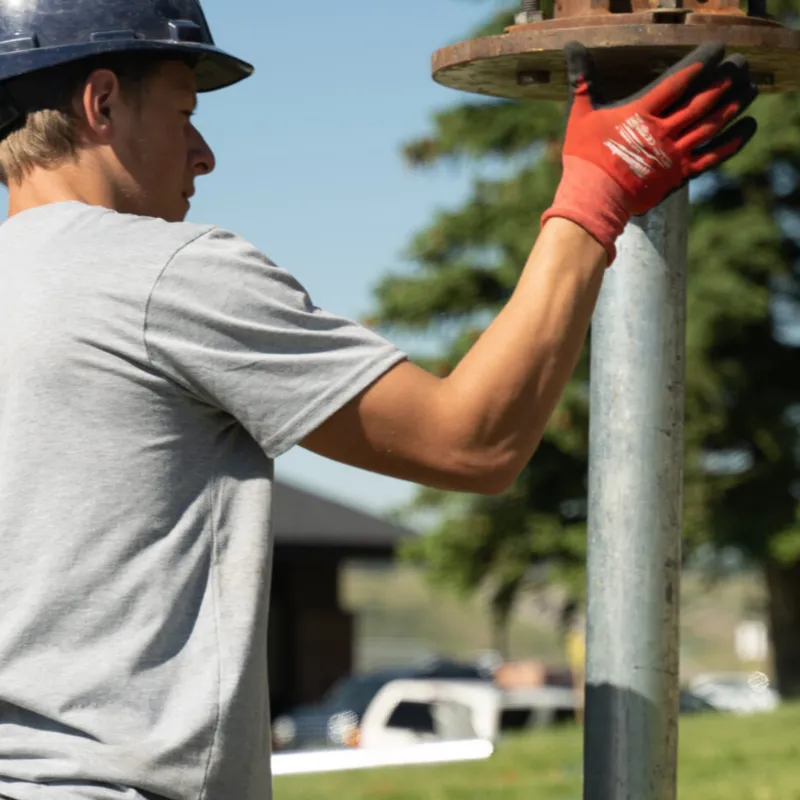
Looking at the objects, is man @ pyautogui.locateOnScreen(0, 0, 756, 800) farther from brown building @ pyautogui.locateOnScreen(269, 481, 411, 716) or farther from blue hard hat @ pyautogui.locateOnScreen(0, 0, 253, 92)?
brown building @ pyautogui.locateOnScreen(269, 481, 411, 716)

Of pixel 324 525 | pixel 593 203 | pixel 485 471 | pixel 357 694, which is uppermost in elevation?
pixel 593 203

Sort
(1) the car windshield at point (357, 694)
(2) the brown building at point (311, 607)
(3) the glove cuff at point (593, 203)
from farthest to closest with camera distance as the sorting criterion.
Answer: (2) the brown building at point (311, 607)
(1) the car windshield at point (357, 694)
(3) the glove cuff at point (593, 203)

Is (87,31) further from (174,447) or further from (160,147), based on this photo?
(174,447)

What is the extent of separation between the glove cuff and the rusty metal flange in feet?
0.94

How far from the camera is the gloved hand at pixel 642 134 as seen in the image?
215 centimetres

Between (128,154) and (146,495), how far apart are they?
49 cm

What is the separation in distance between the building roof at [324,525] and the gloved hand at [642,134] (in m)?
31.3

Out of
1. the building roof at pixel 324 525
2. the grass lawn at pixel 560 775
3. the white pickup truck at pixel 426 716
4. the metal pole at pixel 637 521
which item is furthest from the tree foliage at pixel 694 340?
the metal pole at pixel 637 521

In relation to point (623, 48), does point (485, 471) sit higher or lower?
lower

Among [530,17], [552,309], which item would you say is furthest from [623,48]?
[552,309]

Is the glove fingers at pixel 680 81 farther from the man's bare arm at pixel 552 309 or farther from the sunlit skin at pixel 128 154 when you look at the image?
the sunlit skin at pixel 128 154

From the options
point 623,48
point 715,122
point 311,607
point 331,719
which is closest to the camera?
point 715,122

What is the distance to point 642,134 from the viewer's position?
218 cm

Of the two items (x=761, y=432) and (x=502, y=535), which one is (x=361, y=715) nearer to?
(x=502, y=535)
